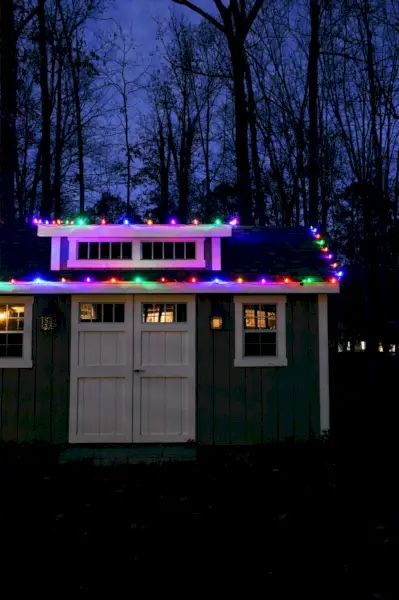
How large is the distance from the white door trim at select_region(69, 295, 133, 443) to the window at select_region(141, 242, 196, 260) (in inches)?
31.3

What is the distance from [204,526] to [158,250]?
4.21 metres

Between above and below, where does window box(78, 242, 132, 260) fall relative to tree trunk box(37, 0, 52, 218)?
below

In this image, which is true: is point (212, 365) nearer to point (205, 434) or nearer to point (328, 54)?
point (205, 434)

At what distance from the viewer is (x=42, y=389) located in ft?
23.0

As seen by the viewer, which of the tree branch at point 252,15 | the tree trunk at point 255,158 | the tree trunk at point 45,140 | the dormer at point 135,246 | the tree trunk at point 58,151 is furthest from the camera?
the tree trunk at point 58,151

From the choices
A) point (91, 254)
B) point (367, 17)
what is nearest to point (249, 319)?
point (91, 254)

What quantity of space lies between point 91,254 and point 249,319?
2495 mm

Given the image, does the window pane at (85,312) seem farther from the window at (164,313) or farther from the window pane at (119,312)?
the window at (164,313)

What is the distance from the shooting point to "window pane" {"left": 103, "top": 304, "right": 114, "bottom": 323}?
7.21 meters

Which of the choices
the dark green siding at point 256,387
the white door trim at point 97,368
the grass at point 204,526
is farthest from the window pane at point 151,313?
the grass at point 204,526

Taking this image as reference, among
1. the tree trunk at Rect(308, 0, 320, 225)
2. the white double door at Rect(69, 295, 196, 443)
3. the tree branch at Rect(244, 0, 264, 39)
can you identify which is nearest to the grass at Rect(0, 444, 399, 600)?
the white double door at Rect(69, 295, 196, 443)

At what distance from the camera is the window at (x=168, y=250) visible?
759cm

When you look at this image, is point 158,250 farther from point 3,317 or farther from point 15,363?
point 15,363

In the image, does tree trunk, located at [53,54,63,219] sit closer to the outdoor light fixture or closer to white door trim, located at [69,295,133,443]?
white door trim, located at [69,295,133,443]
